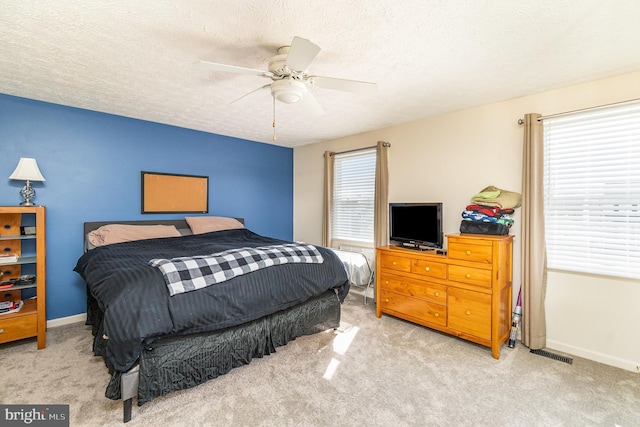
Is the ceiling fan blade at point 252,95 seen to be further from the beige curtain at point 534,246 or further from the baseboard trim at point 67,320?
the baseboard trim at point 67,320

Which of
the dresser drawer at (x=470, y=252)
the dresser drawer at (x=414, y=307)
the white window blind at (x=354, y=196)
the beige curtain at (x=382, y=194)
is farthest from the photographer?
the white window blind at (x=354, y=196)

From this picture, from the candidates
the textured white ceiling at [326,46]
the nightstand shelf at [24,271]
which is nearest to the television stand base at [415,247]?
the textured white ceiling at [326,46]

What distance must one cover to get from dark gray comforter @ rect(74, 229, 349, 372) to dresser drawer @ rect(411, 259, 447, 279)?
30.5 inches

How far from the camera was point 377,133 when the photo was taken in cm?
408

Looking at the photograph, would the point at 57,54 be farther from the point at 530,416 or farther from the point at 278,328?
the point at 530,416

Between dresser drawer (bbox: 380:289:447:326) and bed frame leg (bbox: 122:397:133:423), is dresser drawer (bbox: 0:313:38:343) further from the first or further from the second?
dresser drawer (bbox: 380:289:447:326)

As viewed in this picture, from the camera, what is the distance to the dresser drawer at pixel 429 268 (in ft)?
9.29

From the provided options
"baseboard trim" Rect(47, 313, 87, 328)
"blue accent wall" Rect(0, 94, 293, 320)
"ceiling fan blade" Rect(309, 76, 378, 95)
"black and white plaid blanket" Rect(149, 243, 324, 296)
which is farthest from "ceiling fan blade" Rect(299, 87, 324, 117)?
"baseboard trim" Rect(47, 313, 87, 328)

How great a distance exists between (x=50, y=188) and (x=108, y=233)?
2.49 feet

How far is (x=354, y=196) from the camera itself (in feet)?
14.6

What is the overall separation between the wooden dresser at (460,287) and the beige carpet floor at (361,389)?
0.72ft

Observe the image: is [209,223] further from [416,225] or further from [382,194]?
[416,225]

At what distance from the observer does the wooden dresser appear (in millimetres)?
2523

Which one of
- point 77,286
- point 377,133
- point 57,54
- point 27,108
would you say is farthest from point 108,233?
point 377,133
